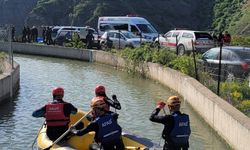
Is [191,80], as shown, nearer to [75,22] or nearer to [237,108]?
[237,108]

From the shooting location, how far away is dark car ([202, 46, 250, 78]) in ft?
65.7

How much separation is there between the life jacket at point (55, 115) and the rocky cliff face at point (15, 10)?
61.1 m

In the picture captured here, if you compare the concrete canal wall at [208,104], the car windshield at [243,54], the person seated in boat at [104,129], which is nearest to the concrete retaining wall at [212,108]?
the concrete canal wall at [208,104]

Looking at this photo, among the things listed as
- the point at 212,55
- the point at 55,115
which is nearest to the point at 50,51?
the point at 212,55

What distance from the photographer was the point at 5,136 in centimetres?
1516

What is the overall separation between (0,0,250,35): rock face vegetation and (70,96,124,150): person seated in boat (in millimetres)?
49849

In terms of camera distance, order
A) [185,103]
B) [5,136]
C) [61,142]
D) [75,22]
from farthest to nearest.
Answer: [75,22], [185,103], [5,136], [61,142]

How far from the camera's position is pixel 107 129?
9.73m

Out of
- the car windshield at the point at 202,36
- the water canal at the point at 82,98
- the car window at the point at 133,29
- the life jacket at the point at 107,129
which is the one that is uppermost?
the car window at the point at 133,29

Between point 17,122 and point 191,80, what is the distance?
6593mm

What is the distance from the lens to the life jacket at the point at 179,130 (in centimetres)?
969

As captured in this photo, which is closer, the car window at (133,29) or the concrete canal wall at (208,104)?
the concrete canal wall at (208,104)

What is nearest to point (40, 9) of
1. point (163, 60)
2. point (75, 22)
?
point (75, 22)

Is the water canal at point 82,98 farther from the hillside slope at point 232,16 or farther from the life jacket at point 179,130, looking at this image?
the hillside slope at point 232,16
